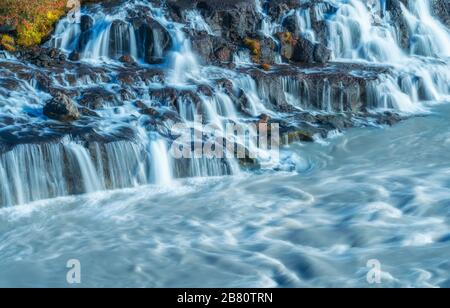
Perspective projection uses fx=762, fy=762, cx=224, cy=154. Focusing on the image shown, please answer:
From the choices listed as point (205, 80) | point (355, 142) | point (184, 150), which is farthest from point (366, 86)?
point (184, 150)

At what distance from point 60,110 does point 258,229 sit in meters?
4.93

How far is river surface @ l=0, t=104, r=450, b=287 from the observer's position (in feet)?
31.9

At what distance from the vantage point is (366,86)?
17266 millimetres

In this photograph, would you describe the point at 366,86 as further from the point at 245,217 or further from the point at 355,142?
the point at 245,217

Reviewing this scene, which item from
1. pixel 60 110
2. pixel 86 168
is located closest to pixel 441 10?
pixel 60 110

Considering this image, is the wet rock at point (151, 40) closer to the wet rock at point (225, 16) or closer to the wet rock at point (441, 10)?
the wet rock at point (225, 16)

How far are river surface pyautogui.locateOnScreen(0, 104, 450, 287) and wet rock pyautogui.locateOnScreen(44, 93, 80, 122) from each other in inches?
80.4

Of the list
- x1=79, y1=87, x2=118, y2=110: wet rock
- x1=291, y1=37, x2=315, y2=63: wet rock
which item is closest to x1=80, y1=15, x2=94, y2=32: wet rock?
x1=79, y1=87, x2=118, y2=110: wet rock

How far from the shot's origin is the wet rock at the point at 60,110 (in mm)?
14109

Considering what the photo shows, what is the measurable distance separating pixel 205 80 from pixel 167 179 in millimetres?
3913

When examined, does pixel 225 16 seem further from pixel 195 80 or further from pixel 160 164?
pixel 160 164

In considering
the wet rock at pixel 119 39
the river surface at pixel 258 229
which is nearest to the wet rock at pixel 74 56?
the wet rock at pixel 119 39

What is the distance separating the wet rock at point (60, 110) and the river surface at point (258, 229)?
2041 millimetres

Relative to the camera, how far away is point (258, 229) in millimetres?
11281
